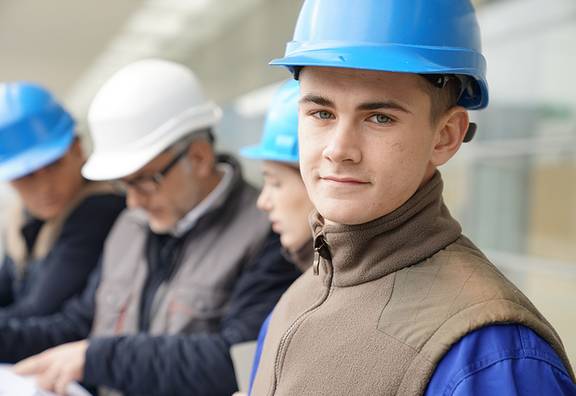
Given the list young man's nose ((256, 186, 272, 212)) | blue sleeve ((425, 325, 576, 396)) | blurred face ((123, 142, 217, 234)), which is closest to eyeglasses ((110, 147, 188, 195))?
blurred face ((123, 142, 217, 234))

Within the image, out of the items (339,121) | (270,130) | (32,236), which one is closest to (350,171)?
(339,121)

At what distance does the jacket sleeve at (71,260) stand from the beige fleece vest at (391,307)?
155 cm

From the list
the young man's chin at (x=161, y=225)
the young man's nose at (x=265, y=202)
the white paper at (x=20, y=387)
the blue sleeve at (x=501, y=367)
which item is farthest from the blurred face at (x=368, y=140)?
the white paper at (x=20, y=387)

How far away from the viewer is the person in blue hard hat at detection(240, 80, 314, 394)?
1598 millimetres

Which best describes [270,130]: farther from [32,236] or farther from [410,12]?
[32,236]

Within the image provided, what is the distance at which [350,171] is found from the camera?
0.91 m

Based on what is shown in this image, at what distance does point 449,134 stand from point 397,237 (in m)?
0.17

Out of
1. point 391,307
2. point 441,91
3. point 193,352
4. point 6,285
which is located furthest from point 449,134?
point 6,285

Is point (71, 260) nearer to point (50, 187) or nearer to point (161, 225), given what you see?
point (50, 187)

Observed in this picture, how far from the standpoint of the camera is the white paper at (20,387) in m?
1.75

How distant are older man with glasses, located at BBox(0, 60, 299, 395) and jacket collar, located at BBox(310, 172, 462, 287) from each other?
751mm

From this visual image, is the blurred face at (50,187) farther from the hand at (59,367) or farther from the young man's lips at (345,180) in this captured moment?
the young man's lips at (345,180)

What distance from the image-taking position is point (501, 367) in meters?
0.76

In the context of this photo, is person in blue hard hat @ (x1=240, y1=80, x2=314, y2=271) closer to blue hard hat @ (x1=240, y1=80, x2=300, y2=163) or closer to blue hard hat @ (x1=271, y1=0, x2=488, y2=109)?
blue hard hat @ (x1=240, y1=80, x2=300, y2=163)
